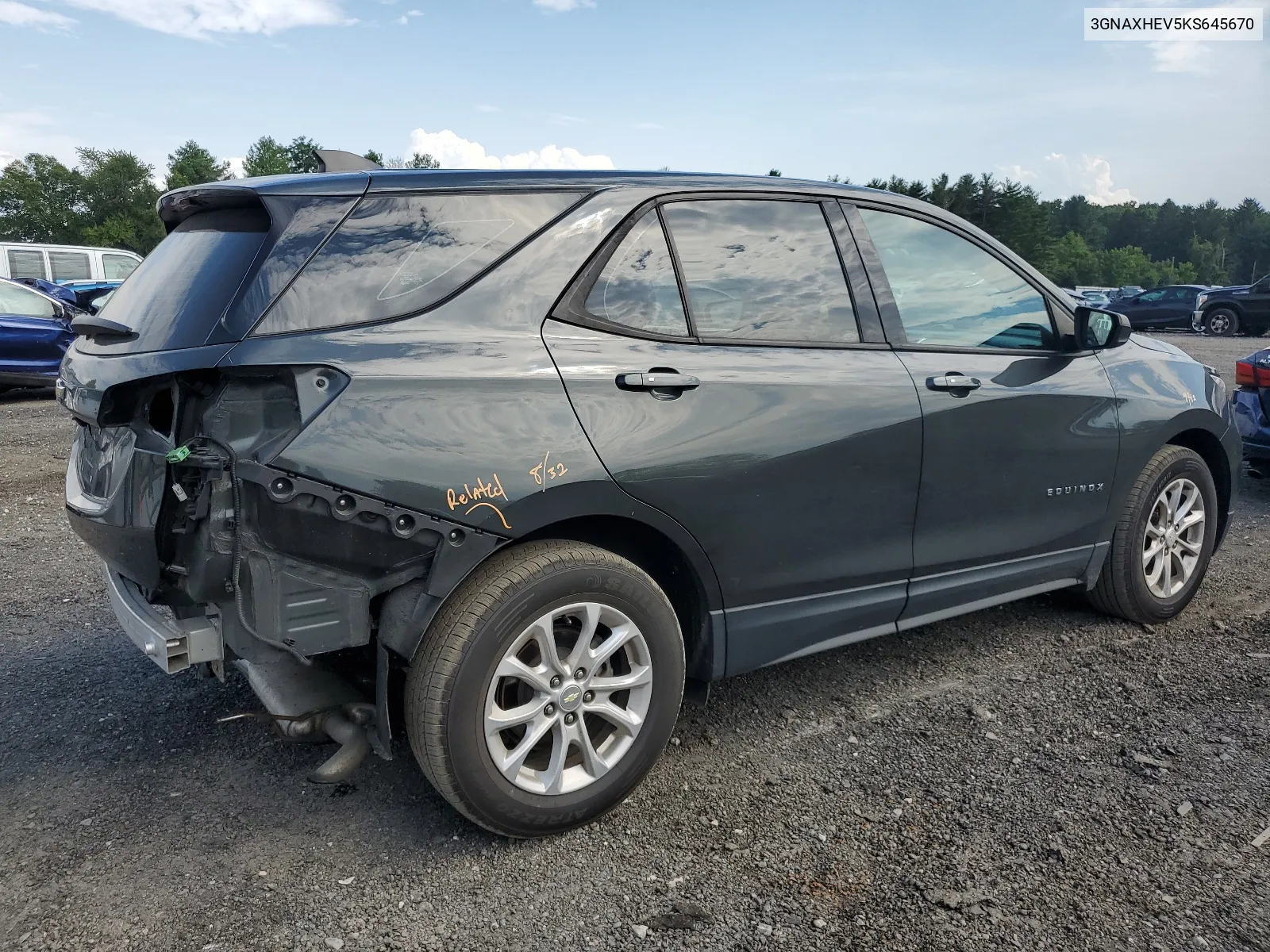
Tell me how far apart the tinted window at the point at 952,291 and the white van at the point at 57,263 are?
1857 centimetres

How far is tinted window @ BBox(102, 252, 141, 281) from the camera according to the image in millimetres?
19953

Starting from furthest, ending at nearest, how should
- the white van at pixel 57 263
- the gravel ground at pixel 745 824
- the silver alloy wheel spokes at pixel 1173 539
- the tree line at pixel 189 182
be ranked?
1. the tree line at pixel 189 182
2. the white van at pixel 57 263
3. the silver alloy wheel spokes at pixel 1173 539
4. the gravel ground at pixel 745 824

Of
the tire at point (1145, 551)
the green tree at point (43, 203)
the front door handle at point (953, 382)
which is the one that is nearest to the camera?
the front door handle at point (953, 382)

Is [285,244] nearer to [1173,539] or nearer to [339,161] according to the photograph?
[339,161]

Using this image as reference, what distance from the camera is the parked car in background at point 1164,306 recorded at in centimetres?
2806

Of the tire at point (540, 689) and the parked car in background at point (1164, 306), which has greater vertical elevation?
the parked car in background at point (1164, 306)

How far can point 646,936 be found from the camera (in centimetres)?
231

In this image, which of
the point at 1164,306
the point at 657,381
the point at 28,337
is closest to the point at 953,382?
the point at 657,381

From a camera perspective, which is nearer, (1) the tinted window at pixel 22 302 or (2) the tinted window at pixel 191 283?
(2) the tinted window at pixel 191 283

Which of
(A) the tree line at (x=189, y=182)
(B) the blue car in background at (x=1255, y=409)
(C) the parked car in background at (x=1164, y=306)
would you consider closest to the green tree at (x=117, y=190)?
(A) the tree line at (x=189, y=182)

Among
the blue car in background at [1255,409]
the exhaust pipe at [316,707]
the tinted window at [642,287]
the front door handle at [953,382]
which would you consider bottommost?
the exhaust pipe at [316,707]

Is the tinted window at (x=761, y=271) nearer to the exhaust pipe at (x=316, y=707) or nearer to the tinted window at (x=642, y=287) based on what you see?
the tinted window at (x=642, y=287)

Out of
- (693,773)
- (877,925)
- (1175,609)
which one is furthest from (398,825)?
(1175,609)

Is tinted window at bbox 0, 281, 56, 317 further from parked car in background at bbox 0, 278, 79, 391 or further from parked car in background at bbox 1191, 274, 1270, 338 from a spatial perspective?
parked car in background at bbox 1191, 274, 1270, 338
